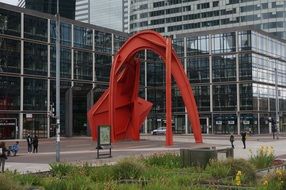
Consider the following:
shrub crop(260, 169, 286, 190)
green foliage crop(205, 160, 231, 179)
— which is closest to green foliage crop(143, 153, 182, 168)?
green foliage crop(205, 160, 231, 179)

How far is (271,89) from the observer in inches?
3907

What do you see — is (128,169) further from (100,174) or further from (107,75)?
(107,75)

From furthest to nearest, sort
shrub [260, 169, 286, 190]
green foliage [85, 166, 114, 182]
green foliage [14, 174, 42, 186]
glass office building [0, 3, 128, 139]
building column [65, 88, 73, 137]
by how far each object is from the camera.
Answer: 1. building column [65, 88, 73, 137]
2. glass office building [0, 3, 128, 139]
3. green foliage [85, 166, 114, 182]
4. green foliage [14, 174, 42, 186]
5. shrub [260, 169, 286, 190]

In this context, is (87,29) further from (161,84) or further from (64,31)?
(161,84)

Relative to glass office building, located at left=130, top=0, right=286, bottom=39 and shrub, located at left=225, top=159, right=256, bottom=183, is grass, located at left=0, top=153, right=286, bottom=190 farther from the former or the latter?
glass office building, located at left=130, top=0, right=286, bottom=39

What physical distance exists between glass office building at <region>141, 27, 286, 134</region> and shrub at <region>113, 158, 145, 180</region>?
2992 inches

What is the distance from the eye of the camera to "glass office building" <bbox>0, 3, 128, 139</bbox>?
73500 millimetres

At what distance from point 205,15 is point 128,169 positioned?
121 m

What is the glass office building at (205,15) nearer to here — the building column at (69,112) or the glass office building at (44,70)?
the glass office building at (44,70)

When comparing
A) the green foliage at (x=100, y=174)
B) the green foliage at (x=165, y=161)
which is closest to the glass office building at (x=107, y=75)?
the green foliage at (x=165, y=161)

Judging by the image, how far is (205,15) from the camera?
134m

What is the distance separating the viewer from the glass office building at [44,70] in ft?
241

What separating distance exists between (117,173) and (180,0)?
409 feet

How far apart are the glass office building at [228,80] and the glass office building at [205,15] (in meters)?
19.2
